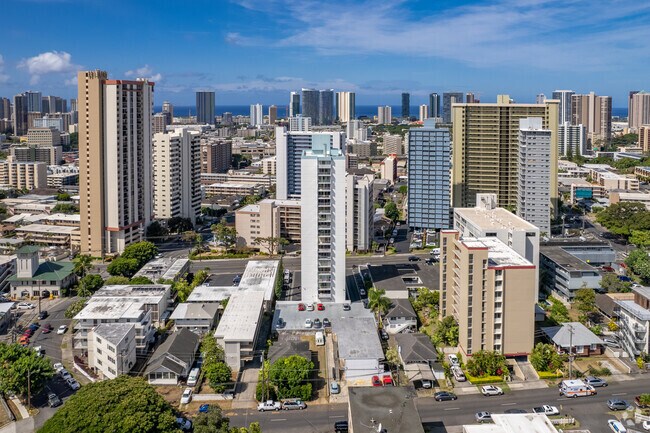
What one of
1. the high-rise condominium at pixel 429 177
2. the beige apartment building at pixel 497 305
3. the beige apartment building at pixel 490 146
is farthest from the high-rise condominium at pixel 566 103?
the beige apartment building at pixel 497 305

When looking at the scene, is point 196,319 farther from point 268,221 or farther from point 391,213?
point 391,213

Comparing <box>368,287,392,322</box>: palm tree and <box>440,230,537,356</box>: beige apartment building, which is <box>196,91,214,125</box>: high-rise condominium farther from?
<box>440,230,537,356</box>: beige apartment building

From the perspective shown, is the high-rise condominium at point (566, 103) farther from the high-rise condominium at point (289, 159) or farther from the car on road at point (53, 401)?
the car on road at point (53, 401)

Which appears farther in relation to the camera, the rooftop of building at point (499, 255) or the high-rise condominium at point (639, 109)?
the high-rise condominium at point (639, 109)

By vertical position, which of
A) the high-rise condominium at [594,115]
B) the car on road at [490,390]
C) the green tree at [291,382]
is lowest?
the car on road at [490,390]

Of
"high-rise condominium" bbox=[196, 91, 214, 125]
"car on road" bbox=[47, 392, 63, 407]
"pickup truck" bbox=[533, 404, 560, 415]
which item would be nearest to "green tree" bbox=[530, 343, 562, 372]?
"pickup truck" bbox=[533, 404, 560, 415]

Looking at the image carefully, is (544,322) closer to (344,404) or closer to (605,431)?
(605,431)
